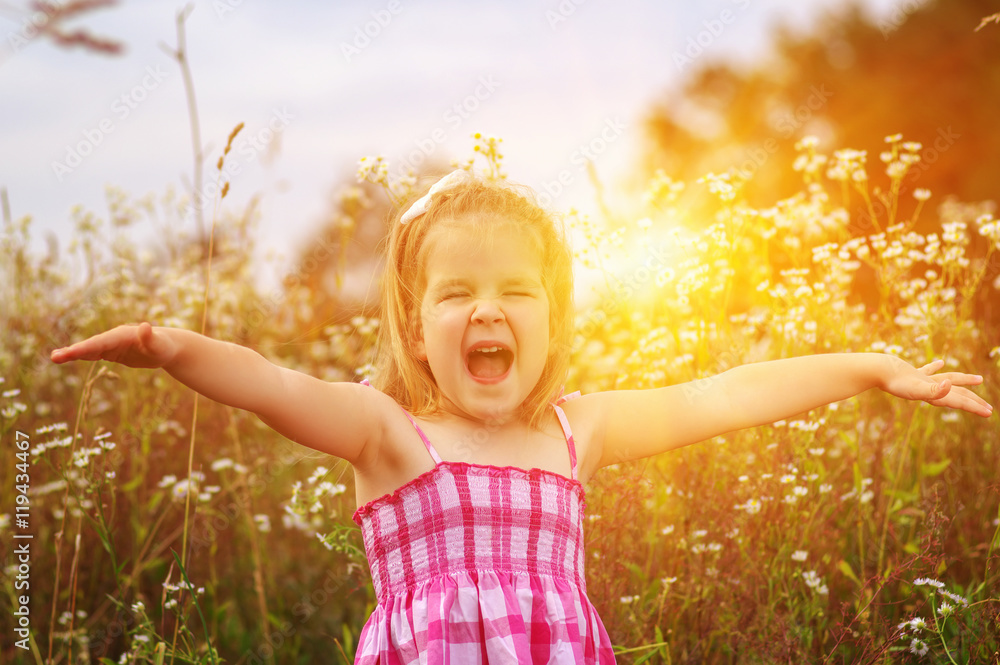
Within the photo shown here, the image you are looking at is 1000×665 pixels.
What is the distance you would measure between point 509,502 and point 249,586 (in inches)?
79.2

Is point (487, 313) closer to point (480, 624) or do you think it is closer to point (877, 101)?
point (480, 624)

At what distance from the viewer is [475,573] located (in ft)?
6.13

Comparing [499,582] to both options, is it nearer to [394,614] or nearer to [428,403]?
[394,614]

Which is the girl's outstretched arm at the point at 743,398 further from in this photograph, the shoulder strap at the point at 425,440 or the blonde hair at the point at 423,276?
the shoulder strap at the point at 425,440

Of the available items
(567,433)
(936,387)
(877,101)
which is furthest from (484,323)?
(877,101)

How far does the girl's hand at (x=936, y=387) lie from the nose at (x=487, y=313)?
954mm

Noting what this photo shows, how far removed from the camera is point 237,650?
315cm

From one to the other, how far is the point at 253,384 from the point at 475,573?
648 mm

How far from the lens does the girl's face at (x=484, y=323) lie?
1.93 m

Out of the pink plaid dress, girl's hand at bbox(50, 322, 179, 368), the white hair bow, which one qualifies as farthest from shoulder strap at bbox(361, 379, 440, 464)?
girl's hand at bbox(50, 322, 179, 368)

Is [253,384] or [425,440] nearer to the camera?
[253,384]

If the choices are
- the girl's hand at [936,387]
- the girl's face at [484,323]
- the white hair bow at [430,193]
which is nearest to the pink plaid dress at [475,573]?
the girl's face at [484,323]

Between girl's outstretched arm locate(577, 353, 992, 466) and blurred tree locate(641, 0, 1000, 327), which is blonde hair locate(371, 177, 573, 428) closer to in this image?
girl's outstretched arm locate(577, 353, 992, 466)

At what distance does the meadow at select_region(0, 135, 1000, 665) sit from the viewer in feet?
8.07
